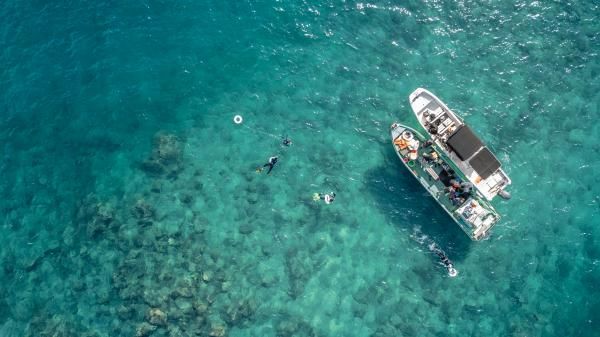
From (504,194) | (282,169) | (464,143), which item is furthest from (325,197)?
(504,194)

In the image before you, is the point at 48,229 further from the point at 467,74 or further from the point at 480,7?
the point at 480,7

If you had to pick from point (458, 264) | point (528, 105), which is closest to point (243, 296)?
point (458, 264)

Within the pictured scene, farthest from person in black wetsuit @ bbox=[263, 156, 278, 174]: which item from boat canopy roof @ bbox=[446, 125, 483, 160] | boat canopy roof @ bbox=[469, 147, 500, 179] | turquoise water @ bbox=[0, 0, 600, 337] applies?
boat canopy roof @ bbox=[469, 147, 500, 179]

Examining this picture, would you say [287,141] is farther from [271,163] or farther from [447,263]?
[447,263]

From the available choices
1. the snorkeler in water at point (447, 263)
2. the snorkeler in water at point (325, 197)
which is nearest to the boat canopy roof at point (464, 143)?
the snorkeler in water at point (447, 263)

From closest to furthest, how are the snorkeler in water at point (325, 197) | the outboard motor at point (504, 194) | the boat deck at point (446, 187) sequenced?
the boat deck at point (446, 187)
the outboard motor at point (504, 194)
the snorkeler in water at point (325, 197)

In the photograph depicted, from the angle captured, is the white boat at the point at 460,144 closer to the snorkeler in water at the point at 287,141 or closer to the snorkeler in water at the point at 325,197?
the snorkeler in water at the point at 325,197
